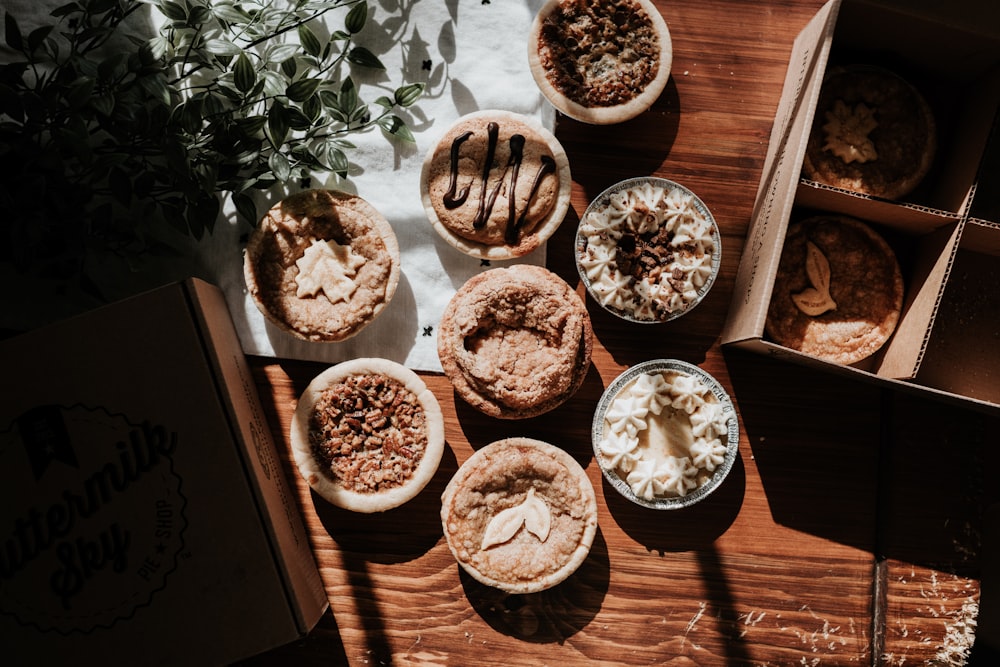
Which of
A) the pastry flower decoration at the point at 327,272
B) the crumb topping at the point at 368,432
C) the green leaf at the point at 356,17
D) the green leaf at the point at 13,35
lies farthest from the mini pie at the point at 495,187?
the green leaf at the point at 13,35

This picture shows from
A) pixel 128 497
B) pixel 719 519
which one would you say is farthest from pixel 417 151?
pixel 719 519

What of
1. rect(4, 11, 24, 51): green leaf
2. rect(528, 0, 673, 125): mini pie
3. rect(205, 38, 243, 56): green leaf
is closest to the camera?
rect(4, 11, 24, 51): green leaf

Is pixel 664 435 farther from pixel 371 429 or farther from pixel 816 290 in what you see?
pixel 371 429

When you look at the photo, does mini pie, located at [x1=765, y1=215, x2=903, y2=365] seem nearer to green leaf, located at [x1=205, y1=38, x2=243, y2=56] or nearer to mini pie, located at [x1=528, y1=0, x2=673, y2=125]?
mini pie, located at [x1=528, y1=0, x2=673, y2=125]

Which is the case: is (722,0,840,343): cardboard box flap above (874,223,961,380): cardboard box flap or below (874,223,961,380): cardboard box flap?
above

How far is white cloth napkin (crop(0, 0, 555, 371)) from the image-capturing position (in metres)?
2.32

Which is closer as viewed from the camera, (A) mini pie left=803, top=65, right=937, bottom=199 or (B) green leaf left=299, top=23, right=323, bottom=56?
(B) green leaf left=299, top=23, right=323, bottom=56

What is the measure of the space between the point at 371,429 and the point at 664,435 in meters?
0.96

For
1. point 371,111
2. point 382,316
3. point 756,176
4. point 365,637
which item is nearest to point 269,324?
point 382,316

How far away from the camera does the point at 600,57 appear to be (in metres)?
2.29

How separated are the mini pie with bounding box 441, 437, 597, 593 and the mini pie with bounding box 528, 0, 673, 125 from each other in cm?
113

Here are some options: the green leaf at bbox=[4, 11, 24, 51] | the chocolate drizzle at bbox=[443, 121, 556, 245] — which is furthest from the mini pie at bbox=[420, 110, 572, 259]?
the green leaf at bbox=[4, 11, 24, 51]

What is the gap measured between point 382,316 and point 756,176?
55.2 inches

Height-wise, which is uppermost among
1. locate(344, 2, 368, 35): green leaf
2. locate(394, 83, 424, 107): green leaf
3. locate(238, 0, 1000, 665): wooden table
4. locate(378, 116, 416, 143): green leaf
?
locate(344, 2, 368, 35): green leaf
